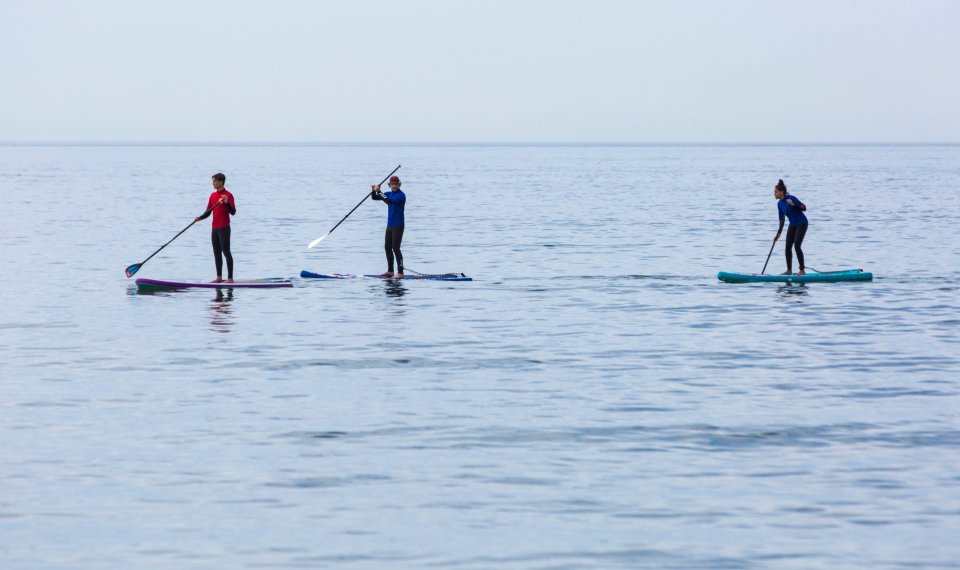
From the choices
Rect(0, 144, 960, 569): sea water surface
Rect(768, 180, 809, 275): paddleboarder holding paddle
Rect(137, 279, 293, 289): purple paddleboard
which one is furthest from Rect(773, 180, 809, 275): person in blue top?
Rect(137, 279, 293, 289): purple paddleboard

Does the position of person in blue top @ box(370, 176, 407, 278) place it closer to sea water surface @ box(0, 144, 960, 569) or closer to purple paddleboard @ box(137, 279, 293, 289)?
sea water surface @ box(0, 144, 960, 569)

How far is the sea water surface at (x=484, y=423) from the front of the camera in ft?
32.7

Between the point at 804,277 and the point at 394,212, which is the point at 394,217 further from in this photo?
Answer: the point at 804,277

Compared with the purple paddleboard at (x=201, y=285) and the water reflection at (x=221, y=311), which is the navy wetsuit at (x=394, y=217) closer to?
the purple paddleboard at (x=201, y=285)

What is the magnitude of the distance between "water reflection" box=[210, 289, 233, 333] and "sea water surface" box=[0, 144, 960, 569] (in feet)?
0.47

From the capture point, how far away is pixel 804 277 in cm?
2858

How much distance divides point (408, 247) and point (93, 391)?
29.3m

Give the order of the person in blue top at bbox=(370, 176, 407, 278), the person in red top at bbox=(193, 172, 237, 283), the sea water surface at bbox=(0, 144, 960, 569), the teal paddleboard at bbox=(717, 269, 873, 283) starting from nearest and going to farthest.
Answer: the sea water surface at bbox=(0, 144, 960, 569)
the person in red top at bbox=(193, 172, 237, 283)
the person in blue top at bbox=(370, 176, 407, 278)
the teal paddleboard at bbox=(717, 269, 873, 283)

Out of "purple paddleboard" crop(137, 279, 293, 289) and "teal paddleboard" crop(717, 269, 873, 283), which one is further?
"teal paddleboard" crop(717, 269, 873, 283)

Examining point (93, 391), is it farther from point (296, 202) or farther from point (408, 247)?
point (296, 202)

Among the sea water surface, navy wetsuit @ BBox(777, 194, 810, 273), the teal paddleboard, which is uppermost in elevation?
navy wetsuit @ BBox(777, 194, 810, 273)

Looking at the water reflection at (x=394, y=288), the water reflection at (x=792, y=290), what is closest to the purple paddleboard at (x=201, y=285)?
the water reflection at (x=394, y=288)

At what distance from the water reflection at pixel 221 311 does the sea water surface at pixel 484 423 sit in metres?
0.14

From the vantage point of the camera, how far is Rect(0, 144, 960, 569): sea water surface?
392 inches
